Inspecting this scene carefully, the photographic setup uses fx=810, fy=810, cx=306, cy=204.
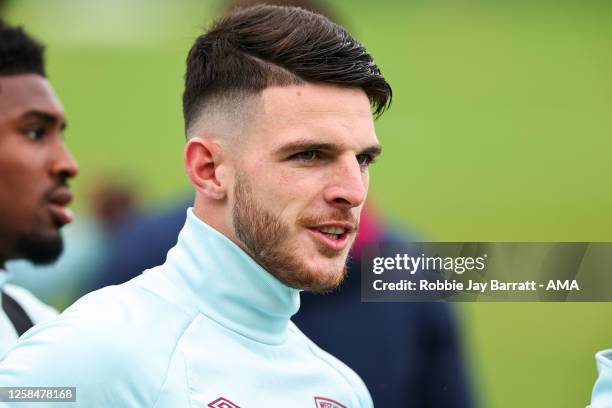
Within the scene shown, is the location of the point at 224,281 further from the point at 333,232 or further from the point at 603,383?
the point at 603,383

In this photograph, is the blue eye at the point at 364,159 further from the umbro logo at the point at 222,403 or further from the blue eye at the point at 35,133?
the blue eye at the point at 35,133

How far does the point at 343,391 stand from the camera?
6.43ft

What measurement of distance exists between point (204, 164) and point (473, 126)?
83cm

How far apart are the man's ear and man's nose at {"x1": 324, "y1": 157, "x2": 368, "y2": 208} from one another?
247 mm

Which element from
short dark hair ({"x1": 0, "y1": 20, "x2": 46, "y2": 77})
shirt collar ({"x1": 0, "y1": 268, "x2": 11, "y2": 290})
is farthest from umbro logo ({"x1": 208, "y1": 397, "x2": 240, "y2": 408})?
short dark hair ({"x1": 0, "y1": 20, "x2": 46, "y2": 77})

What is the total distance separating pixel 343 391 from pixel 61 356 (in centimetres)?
74

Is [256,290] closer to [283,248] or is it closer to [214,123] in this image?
[283,248]

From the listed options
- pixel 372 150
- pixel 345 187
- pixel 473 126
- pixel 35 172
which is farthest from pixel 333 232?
pixel 35 172

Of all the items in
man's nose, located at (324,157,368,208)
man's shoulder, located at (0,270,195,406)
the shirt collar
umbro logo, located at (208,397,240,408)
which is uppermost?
man's nose, located at (324,157,368,208)

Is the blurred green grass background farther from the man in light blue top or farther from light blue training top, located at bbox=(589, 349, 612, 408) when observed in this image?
the man in light blue top

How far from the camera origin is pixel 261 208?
5.74 ft

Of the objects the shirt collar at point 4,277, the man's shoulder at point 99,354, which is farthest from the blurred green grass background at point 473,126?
the man's shoulder at point 99,354

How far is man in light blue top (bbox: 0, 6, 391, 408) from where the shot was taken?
5.58 ft

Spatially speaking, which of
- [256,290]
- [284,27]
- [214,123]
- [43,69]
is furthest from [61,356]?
[43,69]
